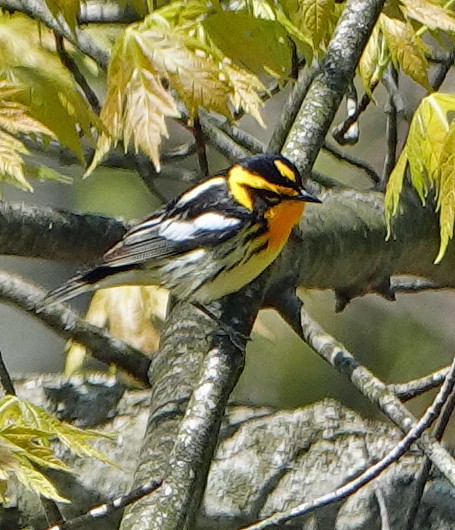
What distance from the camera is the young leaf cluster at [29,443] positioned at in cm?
175

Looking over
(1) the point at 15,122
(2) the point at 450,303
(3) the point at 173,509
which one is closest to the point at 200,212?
(1) the point at 15,122

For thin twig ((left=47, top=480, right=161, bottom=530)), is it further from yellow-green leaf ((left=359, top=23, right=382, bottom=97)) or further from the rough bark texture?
yellow-green leaf ((left=359, top=23, right=382, bottom=97))

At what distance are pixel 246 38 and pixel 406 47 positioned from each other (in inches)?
16.2

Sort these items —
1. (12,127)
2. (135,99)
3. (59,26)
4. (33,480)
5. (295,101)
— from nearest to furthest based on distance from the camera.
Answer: (33,480) → (12,127) → (135,99) → (59,26) → (295,101)

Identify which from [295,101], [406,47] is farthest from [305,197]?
[406,47]

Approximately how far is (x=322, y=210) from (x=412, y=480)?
0.79 m

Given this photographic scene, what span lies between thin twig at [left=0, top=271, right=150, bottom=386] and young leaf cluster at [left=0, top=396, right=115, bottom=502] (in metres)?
1.12

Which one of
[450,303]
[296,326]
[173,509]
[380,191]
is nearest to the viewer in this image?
[173,509]

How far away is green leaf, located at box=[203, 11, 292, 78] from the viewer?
2412 millimetres

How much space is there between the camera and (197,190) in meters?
3.19

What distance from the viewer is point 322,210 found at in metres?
3.04

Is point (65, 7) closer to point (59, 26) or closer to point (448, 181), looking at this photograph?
point (59, 26)

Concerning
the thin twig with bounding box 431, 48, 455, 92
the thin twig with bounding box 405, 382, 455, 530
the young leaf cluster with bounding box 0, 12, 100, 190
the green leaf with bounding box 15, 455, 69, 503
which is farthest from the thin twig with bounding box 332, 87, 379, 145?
the green leaf with bounding box 15, 455, 69, 503

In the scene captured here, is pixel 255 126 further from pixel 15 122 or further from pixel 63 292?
pixel 15 122
